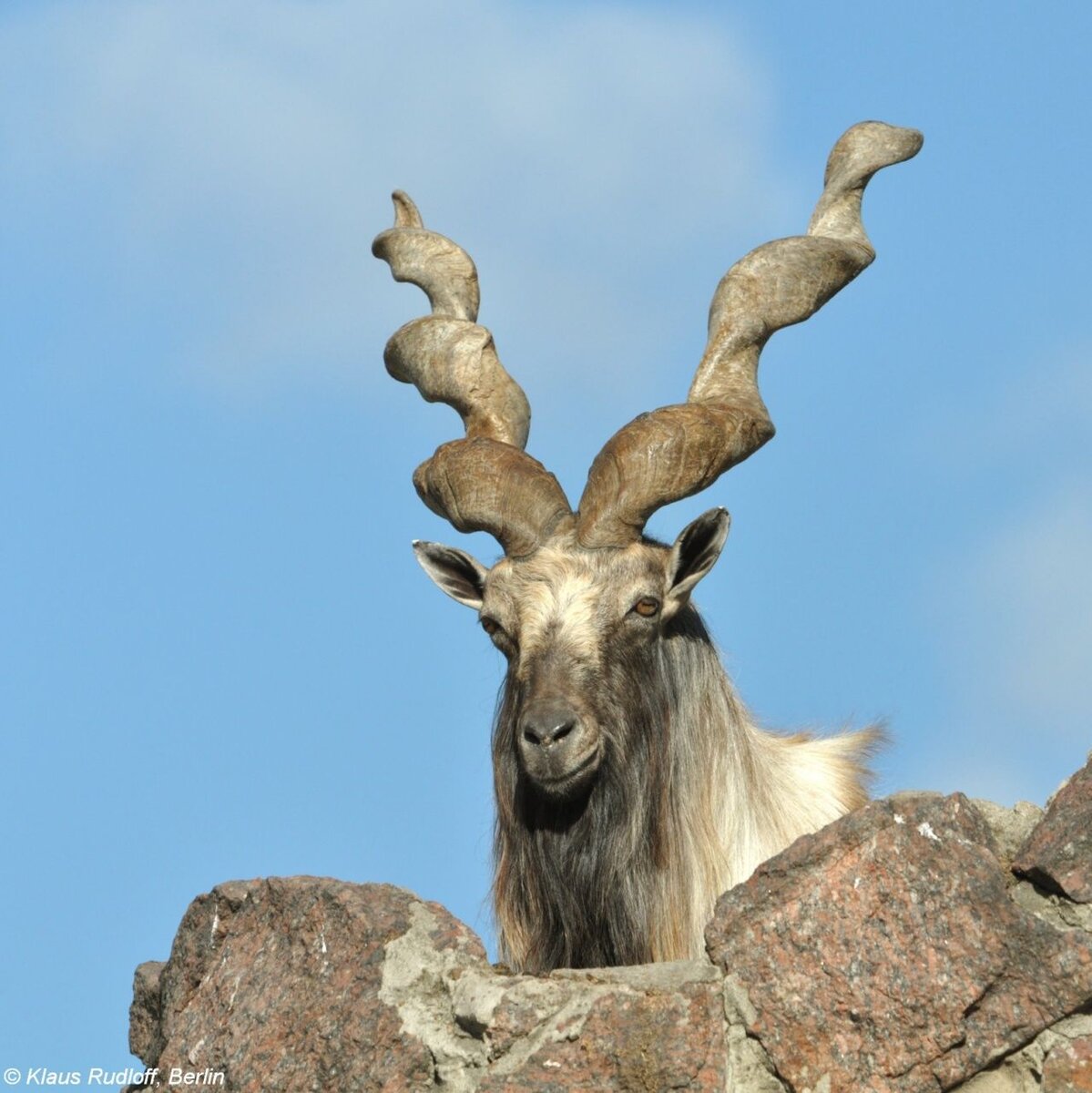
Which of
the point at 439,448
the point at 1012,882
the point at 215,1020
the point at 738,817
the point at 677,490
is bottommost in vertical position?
the point at 1012,882

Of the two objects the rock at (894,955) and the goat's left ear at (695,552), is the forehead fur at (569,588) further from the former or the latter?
the rock at (894,955)

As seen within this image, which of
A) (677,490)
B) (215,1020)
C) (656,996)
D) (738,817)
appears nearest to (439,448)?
(677,490)

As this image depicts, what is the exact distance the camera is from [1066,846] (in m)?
5.29

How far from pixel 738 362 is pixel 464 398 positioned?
1.21m

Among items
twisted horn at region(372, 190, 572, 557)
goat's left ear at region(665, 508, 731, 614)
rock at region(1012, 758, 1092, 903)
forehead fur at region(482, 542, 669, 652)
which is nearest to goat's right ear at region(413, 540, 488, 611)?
twisted horn at region(372, 190, 572, 557)

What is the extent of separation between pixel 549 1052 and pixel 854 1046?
2.43 feet

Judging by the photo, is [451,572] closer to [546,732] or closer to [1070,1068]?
[546,732]

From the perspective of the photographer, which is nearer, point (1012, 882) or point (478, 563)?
point (1012, 882)

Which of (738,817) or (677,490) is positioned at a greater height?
(677,490)

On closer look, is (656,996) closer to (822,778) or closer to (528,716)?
(528,716)

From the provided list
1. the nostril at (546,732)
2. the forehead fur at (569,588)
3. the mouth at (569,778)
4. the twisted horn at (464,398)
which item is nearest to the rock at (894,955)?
the nostril at (546,732)

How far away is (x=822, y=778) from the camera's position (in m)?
9.19

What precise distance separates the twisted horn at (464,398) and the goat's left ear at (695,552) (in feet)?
1.59

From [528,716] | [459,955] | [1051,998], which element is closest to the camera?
[1051,998]
